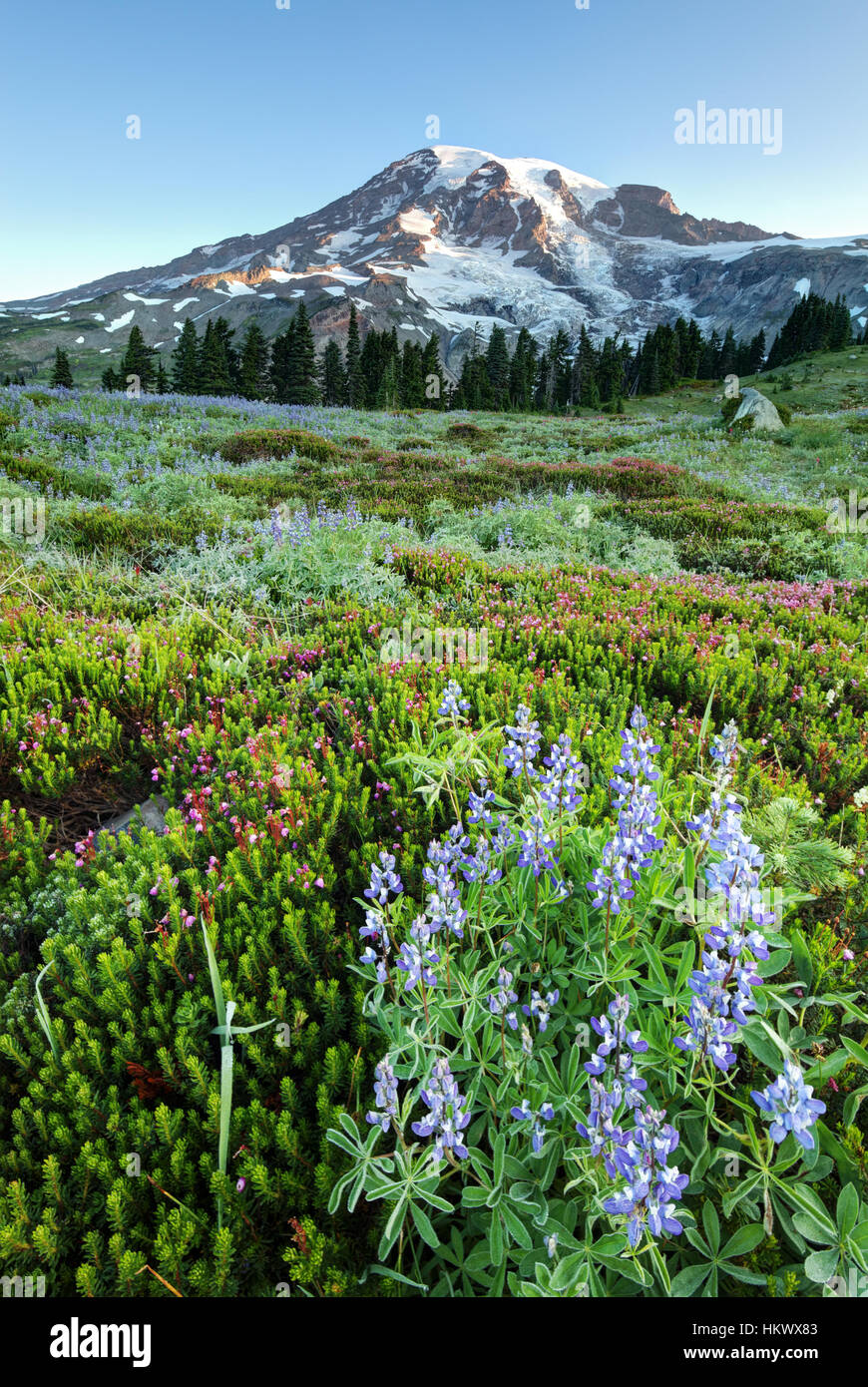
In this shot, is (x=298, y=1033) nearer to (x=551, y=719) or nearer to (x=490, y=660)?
(x=551, y=719)

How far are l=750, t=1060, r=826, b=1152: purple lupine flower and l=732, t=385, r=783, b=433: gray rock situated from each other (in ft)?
115

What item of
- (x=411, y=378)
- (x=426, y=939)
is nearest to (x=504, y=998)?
(x=426, y=939)

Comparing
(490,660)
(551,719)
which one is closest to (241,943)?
(551,719)

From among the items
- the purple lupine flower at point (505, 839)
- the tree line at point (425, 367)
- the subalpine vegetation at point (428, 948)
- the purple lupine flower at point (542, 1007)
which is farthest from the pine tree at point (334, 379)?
the purple lupine flower at point (542, 1007)

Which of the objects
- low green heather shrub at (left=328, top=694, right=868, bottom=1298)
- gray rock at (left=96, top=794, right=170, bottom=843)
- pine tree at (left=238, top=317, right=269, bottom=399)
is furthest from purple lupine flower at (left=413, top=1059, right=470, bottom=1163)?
pine tree at (left=238, top=317, right=269, bottom=399)

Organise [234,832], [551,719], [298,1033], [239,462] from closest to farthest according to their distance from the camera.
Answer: [298,1033], [234,832], [551,719], [239,462]

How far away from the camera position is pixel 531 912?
2.51 meters

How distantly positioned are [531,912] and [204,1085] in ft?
4.35

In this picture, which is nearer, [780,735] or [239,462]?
[780,735]

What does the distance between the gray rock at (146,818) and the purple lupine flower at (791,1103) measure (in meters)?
3.31

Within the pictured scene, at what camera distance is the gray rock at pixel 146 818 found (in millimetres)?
3766

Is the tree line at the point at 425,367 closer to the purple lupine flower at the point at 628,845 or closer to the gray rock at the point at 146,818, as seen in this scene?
the gray rock at the point at 146,818

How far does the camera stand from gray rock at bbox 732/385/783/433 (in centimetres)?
3066
